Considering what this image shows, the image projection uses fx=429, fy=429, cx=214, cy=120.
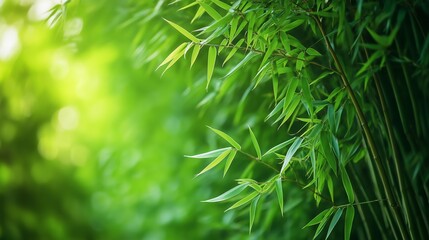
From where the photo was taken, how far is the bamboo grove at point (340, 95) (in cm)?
85

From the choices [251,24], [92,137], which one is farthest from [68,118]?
[251,24]

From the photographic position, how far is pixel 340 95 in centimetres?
89

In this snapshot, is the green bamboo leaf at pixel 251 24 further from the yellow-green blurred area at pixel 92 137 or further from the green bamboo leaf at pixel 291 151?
the yellow-green blurred area at pixel 92 137

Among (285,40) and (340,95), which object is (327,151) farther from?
(285,40)

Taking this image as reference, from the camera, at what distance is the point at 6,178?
2451mm

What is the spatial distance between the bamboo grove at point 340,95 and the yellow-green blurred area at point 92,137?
1.94 feet

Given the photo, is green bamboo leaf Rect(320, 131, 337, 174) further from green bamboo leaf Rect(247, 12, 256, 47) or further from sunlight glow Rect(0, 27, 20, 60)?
sunlight glow Rect(0, 27, 20, 60)

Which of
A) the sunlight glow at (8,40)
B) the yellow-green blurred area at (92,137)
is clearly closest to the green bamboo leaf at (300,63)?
the yellow-green blurred area at (92,137)

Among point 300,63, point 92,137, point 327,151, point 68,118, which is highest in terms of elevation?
point 300,63

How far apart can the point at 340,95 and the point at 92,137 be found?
6.91 feet

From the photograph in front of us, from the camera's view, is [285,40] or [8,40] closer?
[285,40]

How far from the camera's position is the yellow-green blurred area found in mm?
1938

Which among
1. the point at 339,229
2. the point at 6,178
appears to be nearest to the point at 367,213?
the point at 339,229

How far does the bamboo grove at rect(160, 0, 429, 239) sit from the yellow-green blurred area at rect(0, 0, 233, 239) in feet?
1.94
